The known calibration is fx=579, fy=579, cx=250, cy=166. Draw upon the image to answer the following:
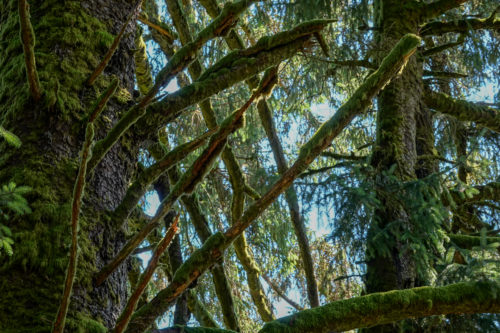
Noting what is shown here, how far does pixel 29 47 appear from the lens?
5.27 feet

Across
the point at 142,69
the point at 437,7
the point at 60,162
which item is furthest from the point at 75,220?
the point at 437,7

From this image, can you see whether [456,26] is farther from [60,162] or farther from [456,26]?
[60,162]

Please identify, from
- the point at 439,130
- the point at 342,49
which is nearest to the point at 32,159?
the point at 342,49

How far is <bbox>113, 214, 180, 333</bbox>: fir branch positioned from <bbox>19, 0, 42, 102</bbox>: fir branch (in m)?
0.73

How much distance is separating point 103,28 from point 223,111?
5072 millimetres

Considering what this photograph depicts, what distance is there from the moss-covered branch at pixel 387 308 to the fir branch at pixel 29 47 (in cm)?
105

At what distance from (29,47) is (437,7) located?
439cm

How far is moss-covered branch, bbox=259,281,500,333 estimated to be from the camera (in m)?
1.93

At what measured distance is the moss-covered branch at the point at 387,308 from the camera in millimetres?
1929

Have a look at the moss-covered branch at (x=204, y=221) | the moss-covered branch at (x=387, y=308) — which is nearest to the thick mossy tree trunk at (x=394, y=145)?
the moss-covered branch at (x=204, y=221)

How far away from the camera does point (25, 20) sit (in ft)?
5.04

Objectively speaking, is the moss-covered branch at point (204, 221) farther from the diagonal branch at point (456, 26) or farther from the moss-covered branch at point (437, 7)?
the diagonal branch at point (456, 26)

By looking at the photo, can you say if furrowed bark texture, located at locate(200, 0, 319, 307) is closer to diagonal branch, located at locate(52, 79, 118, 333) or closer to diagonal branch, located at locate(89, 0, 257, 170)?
diagonal branch, located at locate(89, 0, 257, 170)

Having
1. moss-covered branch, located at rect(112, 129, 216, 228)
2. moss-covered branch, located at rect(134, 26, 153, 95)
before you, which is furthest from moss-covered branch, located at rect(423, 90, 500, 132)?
moss-covered branch, located at rect(112, 129, 216, 228)
